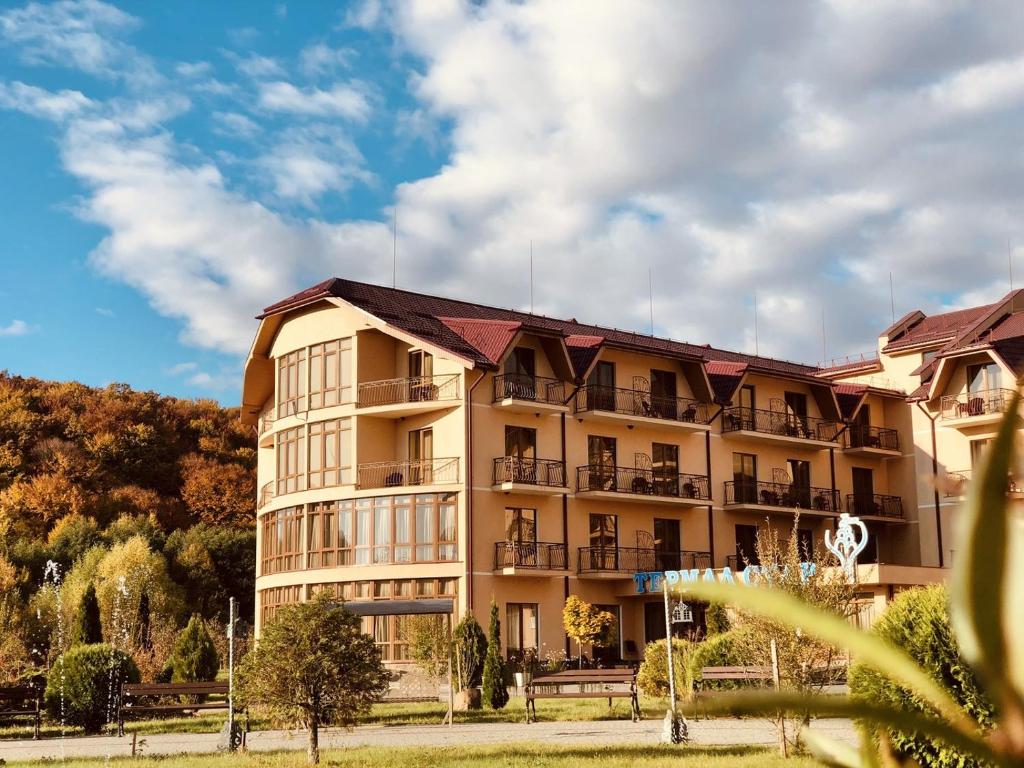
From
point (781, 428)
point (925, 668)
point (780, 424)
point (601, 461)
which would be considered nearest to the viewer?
point (925, 668)

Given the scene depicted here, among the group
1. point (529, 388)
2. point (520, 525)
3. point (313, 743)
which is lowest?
point (313, 743)

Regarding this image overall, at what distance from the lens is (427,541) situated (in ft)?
111

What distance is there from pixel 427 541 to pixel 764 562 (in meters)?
19.0

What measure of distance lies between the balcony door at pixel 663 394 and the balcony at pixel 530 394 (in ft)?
11.8

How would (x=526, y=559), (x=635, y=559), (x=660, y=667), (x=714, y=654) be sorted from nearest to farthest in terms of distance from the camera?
(x=660, y=667), (x=714, y=654), (x=526, y=559), (x=635, y=559)

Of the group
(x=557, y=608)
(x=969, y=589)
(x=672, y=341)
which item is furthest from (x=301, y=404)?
(x=969, y=589)

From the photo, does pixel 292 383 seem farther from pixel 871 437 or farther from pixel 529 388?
pixel 871 437

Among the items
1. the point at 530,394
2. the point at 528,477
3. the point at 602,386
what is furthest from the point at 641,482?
the point at 530,394

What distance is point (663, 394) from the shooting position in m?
39.2

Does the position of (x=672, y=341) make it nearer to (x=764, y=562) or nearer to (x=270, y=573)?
(x=270, y=573)

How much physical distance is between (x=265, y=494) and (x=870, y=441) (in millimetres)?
20996

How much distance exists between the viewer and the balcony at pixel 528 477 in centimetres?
3419

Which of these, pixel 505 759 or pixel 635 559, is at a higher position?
pixel 635 559

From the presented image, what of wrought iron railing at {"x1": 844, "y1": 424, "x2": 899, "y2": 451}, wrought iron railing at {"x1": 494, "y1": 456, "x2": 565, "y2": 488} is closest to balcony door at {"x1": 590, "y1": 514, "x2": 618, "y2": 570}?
wrought iron railing at {"x1": 494, "y1": 456, "x2": 565, "y2": 488}
